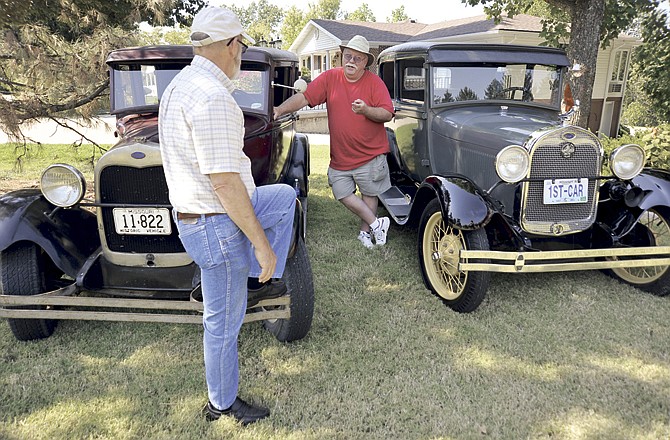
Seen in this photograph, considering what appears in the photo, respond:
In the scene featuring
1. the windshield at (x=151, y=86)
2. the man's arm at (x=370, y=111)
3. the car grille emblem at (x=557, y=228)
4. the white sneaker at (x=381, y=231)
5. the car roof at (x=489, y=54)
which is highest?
the car roof at (x=489, y=54)

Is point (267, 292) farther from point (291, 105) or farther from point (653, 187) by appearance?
point (653, 187)

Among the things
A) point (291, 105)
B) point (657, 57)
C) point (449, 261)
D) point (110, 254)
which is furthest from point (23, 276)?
point (657, 57)

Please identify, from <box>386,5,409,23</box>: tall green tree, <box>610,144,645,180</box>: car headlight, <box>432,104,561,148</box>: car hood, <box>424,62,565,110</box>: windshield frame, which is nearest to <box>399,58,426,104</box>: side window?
<box>424,62,565,110</box>: windshield frame

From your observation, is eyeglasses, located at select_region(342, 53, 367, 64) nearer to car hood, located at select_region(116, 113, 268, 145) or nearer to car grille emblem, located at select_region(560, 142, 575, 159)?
car hood, located at select_region(116, 113, 268, 145)

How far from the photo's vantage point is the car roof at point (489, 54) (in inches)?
179

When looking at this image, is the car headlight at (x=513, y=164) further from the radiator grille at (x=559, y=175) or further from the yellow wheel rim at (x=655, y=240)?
the yellow wheel rim at (x=655, y=240)

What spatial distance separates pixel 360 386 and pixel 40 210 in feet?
7.63

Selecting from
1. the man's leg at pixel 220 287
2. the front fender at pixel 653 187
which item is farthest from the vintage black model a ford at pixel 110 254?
the front fender at pixel 653 187

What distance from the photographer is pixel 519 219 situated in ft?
11.8

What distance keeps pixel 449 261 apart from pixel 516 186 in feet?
2.50

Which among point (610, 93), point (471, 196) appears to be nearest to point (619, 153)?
point (471, 196)

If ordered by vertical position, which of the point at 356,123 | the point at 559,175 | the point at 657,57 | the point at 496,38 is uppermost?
the point at 496,38

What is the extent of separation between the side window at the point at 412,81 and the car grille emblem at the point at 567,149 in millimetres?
1692

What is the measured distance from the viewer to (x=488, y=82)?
4.66 m
